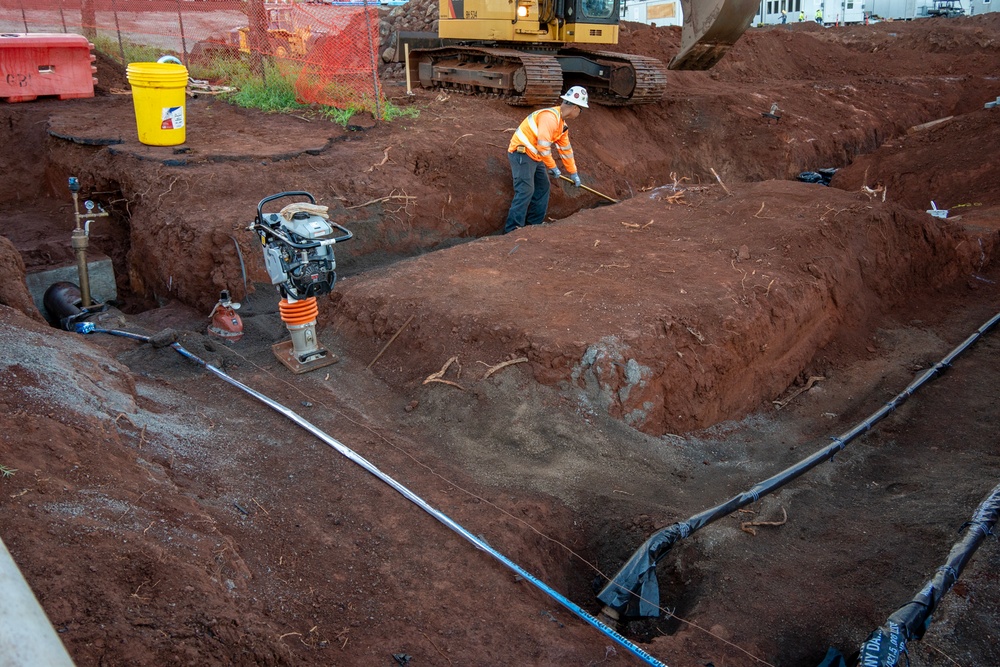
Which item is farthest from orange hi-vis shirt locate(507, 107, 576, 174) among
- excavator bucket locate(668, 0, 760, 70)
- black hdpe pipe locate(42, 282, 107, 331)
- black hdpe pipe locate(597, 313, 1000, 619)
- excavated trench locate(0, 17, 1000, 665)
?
black hdpe pipe locate(597, 313, 1000, 619)

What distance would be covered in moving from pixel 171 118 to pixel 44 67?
399 cm

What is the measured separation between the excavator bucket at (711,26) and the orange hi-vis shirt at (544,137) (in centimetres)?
331

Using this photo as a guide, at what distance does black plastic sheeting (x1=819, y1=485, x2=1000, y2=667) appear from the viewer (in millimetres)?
3514

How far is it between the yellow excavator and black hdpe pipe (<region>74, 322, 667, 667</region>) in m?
8.27

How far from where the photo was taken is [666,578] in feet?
16.0

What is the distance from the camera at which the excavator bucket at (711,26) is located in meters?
11.3

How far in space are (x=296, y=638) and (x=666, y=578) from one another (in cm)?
250

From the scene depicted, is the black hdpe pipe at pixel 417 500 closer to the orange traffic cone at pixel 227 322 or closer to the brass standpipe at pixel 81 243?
the orange traffic cone at pixel 227 322

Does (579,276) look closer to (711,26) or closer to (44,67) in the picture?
(711,26)

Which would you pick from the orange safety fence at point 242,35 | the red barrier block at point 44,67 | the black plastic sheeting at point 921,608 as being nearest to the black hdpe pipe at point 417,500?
the black plastic sheeting at point 921,608

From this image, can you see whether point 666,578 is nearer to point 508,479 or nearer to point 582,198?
point 508,479

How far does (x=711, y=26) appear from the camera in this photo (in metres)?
11.5

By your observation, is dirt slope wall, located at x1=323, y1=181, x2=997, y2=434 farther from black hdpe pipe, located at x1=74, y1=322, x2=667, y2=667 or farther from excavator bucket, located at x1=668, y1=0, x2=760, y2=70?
excavator bucket, located at x1=668, y1=0, x2=760, y2=70

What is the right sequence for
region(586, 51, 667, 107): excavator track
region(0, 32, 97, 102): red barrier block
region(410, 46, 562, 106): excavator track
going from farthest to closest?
1. region(586, 51, 667, 107): excavator track
2. region(410, 46, 562, 106): excavator track
3. region(0, 32, 97, 102): red barrier block
